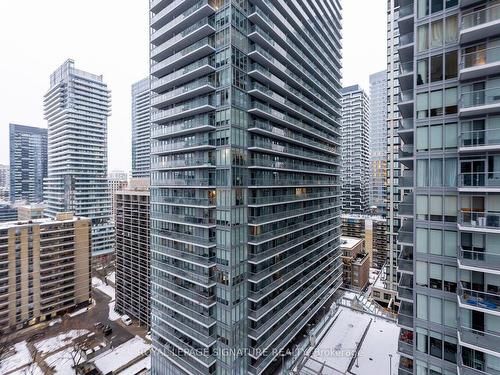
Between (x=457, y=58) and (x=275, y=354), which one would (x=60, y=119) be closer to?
(x=275, y=354)

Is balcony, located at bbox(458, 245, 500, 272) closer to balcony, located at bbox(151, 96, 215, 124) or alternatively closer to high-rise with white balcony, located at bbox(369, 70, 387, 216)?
balcony, located at bbox(151, 96, 215, 124)

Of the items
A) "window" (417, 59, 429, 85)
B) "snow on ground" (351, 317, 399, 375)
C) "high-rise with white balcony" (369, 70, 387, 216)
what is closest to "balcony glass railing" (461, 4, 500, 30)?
"window" (417, 59, 429, 85)

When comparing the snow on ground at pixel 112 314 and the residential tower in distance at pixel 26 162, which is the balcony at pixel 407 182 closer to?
the snow on ground at pixel 112 314

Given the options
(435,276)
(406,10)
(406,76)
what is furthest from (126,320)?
(406,10)

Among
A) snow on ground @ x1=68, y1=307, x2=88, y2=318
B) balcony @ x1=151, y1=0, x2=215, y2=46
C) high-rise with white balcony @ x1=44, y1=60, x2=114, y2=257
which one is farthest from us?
high-rise with white balcony @ x1=44, y1=60, x2=114, y2=257

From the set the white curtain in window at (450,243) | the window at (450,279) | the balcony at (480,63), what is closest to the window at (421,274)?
the window at (450,279)

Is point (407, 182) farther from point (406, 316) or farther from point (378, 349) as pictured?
point (378, 349)
